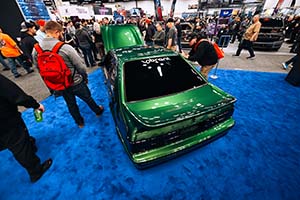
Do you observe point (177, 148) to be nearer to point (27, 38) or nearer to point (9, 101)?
point (9, 101)

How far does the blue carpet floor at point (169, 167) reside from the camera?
166cm

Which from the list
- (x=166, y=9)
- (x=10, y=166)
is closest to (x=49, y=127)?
(x=10, y=166)

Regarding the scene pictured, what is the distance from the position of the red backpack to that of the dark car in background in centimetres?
906

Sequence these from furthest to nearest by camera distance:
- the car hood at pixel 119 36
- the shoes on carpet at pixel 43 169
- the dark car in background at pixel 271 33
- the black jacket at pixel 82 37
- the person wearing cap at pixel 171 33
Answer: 1. the dark car in background at pixel 271 33
2. the black jacket at pixel 82 37
3. the person wearing cap at pixel 171 33
4. the car hood at pixel 119 36
5. the shoes on carpet at pixel 43 169

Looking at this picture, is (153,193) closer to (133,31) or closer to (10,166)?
(10,166)

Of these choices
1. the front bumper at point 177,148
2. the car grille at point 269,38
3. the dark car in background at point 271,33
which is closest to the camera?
the front bumper at point 177,148

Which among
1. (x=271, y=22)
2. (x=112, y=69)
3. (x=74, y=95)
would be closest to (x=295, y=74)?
(x=271, y=22)

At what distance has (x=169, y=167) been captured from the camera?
75.7 inches

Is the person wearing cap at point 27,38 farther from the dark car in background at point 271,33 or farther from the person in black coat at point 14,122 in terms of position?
the dark car in background at point 271,33

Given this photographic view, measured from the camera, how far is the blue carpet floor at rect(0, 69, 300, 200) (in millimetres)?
1662

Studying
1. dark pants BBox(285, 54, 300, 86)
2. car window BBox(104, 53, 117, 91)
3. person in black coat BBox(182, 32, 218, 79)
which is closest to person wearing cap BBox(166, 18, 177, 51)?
person in black coat BBox(182, 32, 218, 79)

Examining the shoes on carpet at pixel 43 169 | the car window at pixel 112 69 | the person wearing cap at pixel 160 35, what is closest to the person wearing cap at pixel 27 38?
the car window at pixel 112 69

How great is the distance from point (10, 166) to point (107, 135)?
1466 mm

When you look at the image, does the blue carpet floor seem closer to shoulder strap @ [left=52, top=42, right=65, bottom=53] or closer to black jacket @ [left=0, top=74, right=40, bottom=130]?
black jacket @ [left=0, top=74, right=40, bottom=130]
